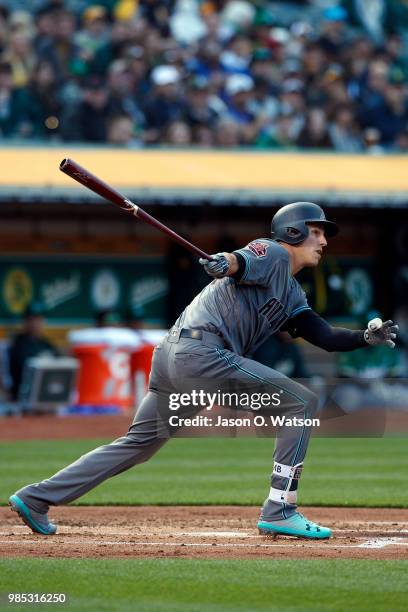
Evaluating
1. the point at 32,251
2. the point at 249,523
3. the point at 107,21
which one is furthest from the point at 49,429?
the point at 249,523

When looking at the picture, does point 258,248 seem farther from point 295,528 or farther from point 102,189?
point 295,528

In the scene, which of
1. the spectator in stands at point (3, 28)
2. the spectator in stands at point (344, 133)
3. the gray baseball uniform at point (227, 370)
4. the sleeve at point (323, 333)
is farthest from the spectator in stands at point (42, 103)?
the gray baseball uniform at point (227, 370)

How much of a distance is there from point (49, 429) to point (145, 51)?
5.49m

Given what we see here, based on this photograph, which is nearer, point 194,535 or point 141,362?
point 194,535

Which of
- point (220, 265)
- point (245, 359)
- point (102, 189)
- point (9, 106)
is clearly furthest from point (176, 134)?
point (220, 265)

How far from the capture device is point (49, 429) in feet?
46.2

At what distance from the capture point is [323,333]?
6.33 metres

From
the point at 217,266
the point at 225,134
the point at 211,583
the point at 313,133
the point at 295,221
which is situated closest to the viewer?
the point at 211,583

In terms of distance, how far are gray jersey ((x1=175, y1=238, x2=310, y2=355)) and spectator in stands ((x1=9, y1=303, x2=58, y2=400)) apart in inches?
385

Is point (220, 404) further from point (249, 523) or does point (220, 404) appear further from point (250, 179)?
point (250, 179)

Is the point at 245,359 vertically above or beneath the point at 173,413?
above

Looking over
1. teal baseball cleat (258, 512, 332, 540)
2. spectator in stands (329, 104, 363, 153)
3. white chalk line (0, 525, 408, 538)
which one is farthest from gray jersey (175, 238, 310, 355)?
spectator in stands (329, 104, 363, 153)

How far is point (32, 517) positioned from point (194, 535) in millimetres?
865

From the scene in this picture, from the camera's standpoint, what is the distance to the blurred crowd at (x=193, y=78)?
612 inches
